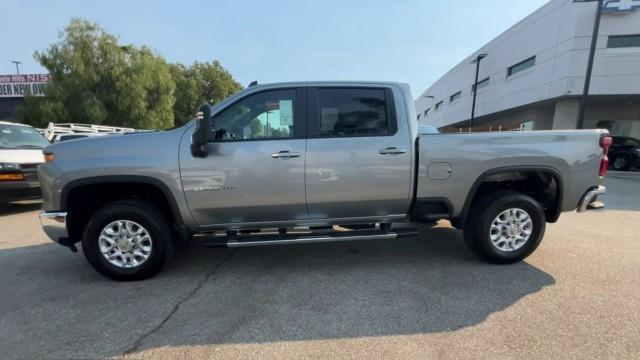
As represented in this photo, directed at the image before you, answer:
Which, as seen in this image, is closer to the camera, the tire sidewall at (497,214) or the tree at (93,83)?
the tire sidewall at (497,214)

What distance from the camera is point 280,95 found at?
3604mm

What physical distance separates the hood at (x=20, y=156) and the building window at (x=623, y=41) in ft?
88.5

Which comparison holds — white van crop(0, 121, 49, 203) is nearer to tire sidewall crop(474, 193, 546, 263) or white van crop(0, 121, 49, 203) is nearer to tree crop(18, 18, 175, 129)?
tire sidewall crop(474, 193, 546, 263)

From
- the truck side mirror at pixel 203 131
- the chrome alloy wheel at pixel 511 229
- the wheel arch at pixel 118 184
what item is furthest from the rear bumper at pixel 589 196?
the wheel arch at pixel 118 184

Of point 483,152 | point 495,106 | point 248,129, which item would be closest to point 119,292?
point 248,129

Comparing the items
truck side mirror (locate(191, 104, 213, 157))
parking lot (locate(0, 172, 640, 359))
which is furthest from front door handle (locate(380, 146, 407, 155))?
truck side mirror (locate(191, 104, 213, 157))

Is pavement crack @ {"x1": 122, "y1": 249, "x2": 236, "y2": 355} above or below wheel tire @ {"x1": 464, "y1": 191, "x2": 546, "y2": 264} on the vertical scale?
below

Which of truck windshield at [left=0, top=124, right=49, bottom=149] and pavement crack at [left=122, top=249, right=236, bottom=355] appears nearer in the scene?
pavement crack at [left=122, top=249, right=236, bottom=355]

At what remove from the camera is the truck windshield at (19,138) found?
22.2ft

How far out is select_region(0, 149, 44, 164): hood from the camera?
6176mm

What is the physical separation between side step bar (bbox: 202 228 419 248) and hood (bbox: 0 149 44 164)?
547cm

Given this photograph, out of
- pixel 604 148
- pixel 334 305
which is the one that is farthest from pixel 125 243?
pixel 604 148

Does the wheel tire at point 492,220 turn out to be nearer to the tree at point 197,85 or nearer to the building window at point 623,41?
the building window at point 623,41

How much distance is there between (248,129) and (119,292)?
208cm
